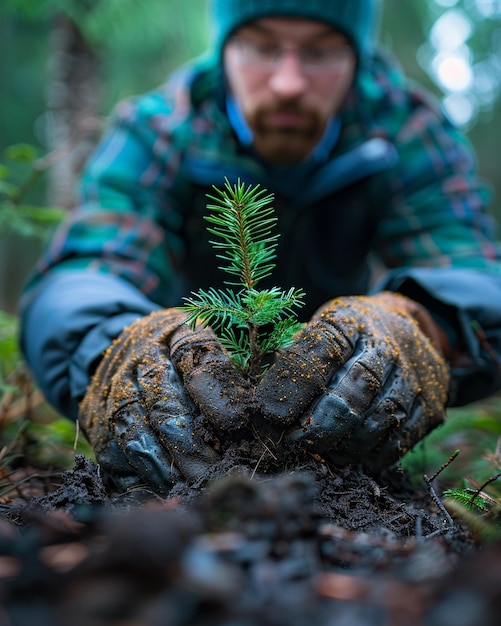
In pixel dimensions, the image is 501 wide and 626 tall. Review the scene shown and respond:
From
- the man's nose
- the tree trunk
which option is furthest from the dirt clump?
the tree trunk

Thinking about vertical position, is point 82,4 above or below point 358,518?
above

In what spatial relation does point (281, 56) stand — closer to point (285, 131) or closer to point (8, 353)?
point (285, 131)

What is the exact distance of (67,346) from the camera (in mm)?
1841

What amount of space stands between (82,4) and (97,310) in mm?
5568

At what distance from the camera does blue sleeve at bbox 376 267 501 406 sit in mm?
2055

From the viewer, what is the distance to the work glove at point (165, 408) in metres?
1.16

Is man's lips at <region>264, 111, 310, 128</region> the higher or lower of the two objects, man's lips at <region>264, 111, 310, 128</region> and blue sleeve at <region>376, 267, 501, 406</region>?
the higher

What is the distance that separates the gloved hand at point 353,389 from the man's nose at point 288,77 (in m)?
1.28

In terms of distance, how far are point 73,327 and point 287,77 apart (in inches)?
54.9

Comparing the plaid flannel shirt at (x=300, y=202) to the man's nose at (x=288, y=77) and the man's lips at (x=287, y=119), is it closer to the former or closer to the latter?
the man's lips at (x=287, y=119)

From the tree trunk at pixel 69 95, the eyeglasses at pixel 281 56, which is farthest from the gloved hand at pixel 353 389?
the tree trunk at pixel 69 95

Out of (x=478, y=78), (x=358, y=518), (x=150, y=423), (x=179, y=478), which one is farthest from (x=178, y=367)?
(x=478, y=78)

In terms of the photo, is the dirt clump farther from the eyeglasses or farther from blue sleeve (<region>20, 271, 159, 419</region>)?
the eyeglasses

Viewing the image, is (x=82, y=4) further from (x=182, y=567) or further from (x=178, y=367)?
(x=182, y=567)
